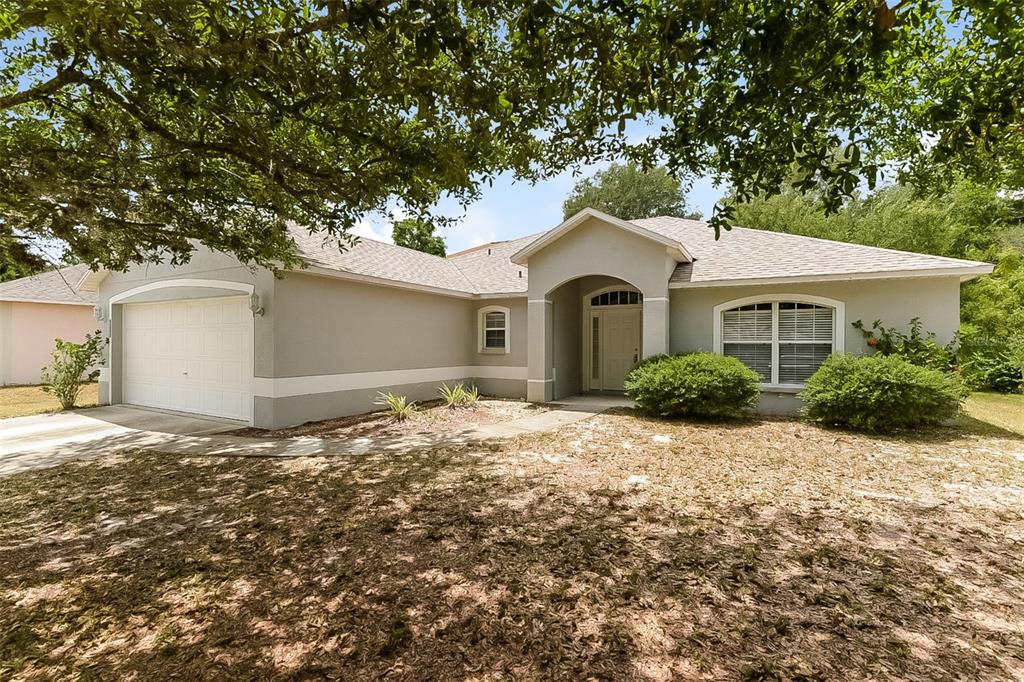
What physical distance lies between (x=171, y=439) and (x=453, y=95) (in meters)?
8.35

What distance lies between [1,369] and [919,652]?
25.5 metres

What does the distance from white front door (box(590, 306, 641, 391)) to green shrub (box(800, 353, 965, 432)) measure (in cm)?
534

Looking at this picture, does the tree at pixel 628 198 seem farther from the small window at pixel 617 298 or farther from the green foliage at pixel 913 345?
the green foliage at pixel 913 345

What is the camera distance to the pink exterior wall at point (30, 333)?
17141 millimetres

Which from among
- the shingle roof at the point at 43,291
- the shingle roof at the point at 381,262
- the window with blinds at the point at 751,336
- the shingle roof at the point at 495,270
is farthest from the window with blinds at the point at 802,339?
the shingle roof at the point at 43,291

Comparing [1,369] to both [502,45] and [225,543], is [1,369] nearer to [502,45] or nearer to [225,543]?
[225,543]

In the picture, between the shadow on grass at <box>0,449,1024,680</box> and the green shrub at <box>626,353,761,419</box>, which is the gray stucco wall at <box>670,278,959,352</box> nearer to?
the green shrub at <box>626,353,761,419</box>

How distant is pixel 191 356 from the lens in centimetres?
1097

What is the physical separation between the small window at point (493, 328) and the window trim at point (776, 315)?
588 centimetres

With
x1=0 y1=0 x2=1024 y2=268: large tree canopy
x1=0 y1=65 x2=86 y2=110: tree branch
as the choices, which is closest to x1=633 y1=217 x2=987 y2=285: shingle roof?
x1=0 y1=0 x2=1024 y2=268: large tree canopy

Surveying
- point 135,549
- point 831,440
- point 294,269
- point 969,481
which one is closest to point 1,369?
point 294,269

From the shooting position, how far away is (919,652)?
9.19 ft

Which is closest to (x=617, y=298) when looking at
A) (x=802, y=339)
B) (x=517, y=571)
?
(x=802, y=339)

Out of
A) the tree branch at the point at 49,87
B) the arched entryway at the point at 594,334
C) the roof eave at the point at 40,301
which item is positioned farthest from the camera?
the roof eave at the point at 40,301
